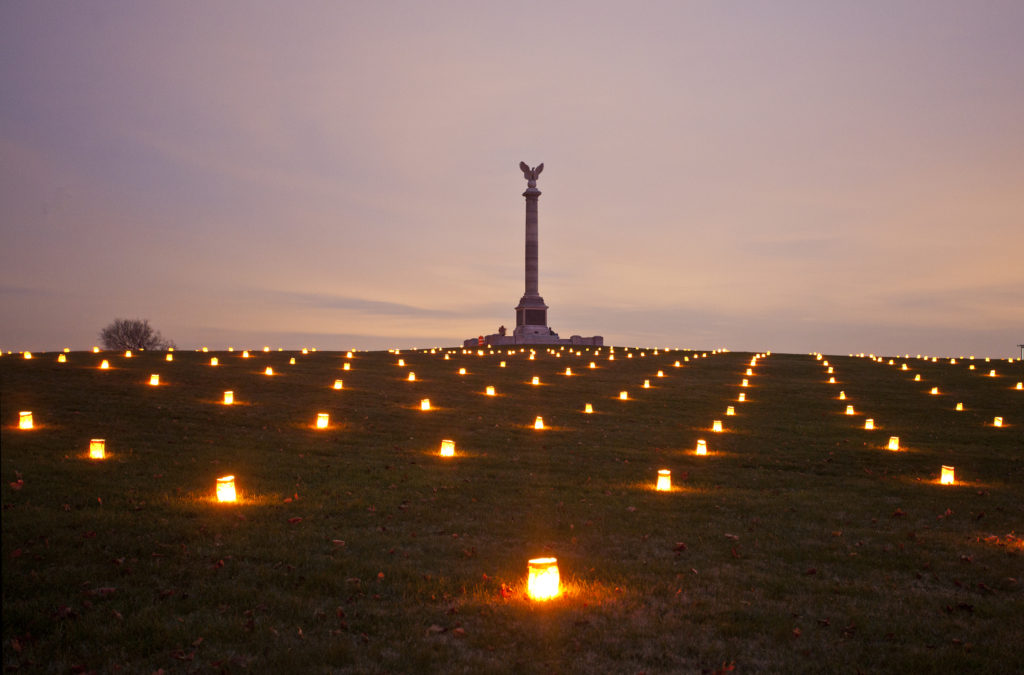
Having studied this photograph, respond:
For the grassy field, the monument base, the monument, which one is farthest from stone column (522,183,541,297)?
the grassy field

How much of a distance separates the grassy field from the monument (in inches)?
1824

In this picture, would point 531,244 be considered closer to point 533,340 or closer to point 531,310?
point 531,310

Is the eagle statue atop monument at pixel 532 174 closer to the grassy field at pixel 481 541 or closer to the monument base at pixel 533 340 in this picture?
the monument base at pixel 533 340

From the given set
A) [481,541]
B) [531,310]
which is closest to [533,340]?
[531,310]

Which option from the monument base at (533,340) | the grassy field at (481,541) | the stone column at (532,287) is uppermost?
the stone column at (532,287)

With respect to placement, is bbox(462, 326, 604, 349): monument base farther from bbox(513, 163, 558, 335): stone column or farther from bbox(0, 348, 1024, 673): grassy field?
bbox(0, 348, 1024, 673): grassy field

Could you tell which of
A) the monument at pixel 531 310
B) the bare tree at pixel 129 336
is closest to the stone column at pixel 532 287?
the monument at pixel 531 310

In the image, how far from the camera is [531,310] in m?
80.3

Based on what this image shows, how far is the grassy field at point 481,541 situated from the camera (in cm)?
723

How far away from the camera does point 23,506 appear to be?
11375 mm

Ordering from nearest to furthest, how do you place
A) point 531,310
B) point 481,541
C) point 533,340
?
point 481,541, point 533,340, point 531,310

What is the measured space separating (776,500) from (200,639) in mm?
12025

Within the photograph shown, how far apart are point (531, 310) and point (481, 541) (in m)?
69.6

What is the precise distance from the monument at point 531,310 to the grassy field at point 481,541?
152ft
